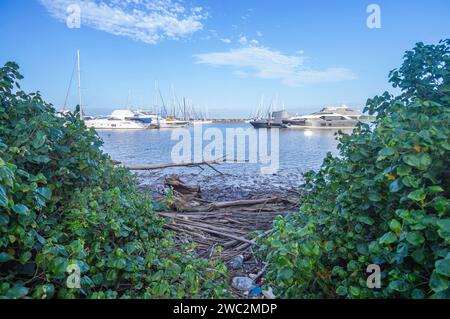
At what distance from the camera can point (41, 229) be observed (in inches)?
85.0

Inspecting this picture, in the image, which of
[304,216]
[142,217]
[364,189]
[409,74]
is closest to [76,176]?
[142,217]

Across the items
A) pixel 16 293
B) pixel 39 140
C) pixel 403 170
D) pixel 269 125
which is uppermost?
pixel 269 125

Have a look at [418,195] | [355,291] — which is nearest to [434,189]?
[418,195]

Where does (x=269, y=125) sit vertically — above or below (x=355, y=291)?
above

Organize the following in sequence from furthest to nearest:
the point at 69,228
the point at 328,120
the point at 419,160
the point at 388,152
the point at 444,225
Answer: the point at 328,120 → the point at 69,228 → the point at 388,152 → the point at 419,160 → the point at 444,225

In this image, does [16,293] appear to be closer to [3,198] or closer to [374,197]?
[3,198]

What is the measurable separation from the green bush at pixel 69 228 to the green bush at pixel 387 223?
0.70m

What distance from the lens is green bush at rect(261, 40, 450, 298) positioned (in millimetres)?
1508

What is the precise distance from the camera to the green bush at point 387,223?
1.51m

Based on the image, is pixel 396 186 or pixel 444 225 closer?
pixel 444 225

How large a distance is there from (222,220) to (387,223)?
8.99 ft

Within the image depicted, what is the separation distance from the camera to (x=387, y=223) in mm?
1862

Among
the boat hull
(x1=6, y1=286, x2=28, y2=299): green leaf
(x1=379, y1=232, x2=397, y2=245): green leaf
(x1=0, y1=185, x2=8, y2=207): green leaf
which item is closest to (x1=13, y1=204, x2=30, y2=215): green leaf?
(x1=0, y1=185, x2=8, y2=207): green leaf

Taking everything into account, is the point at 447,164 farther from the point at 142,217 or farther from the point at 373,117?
the point at 142,217
